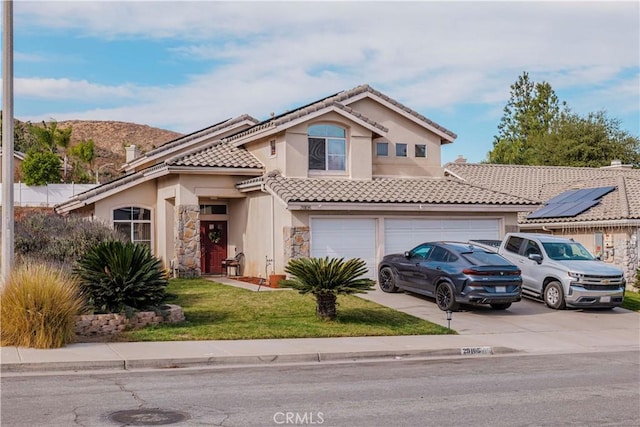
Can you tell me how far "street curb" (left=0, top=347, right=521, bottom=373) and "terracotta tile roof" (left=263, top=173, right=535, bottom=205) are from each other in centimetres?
952

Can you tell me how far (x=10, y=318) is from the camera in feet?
45.7

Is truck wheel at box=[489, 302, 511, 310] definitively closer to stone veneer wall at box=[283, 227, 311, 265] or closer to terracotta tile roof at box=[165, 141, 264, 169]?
stone veneer wall at box=[283, 227, 311, 265]

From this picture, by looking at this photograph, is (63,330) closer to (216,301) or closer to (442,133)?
(216,301)

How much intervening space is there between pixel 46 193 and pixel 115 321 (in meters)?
37.3

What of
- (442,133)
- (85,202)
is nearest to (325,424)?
(85,202)

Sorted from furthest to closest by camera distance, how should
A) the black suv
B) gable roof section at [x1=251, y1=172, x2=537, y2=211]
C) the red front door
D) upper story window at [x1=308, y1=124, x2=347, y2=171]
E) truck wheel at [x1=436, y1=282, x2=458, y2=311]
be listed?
Result: 1. the red front door
2. upper story window at [x1=308, y1=124, x2=347, y2=171]
3. gable roof section at [x1=251, y1=172, x2=537, y2=211]
4. truck wheel at [x1=436, y1=282, x2=458, y2=311]
5. the black suv

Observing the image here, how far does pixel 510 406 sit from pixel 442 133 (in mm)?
22079

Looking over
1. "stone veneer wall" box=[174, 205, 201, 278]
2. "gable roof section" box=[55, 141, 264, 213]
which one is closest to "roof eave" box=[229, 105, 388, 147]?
"gable roof section" box=[55, 141, 264, 213]

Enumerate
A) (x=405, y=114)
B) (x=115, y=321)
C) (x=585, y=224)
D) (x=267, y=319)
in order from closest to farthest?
1. (x=115, y=321)
2. (x=267, y=319)
3. (x=585, y=224)
4. (x=405, y=114)

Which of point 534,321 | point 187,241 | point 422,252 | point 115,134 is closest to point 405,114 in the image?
point 422,252

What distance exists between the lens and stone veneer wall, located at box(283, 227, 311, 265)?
24359mm

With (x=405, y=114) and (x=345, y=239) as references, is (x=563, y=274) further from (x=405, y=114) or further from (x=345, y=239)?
(x=405, y=114)

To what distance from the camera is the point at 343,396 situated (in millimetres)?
10562

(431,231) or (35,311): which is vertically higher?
(431,231)
